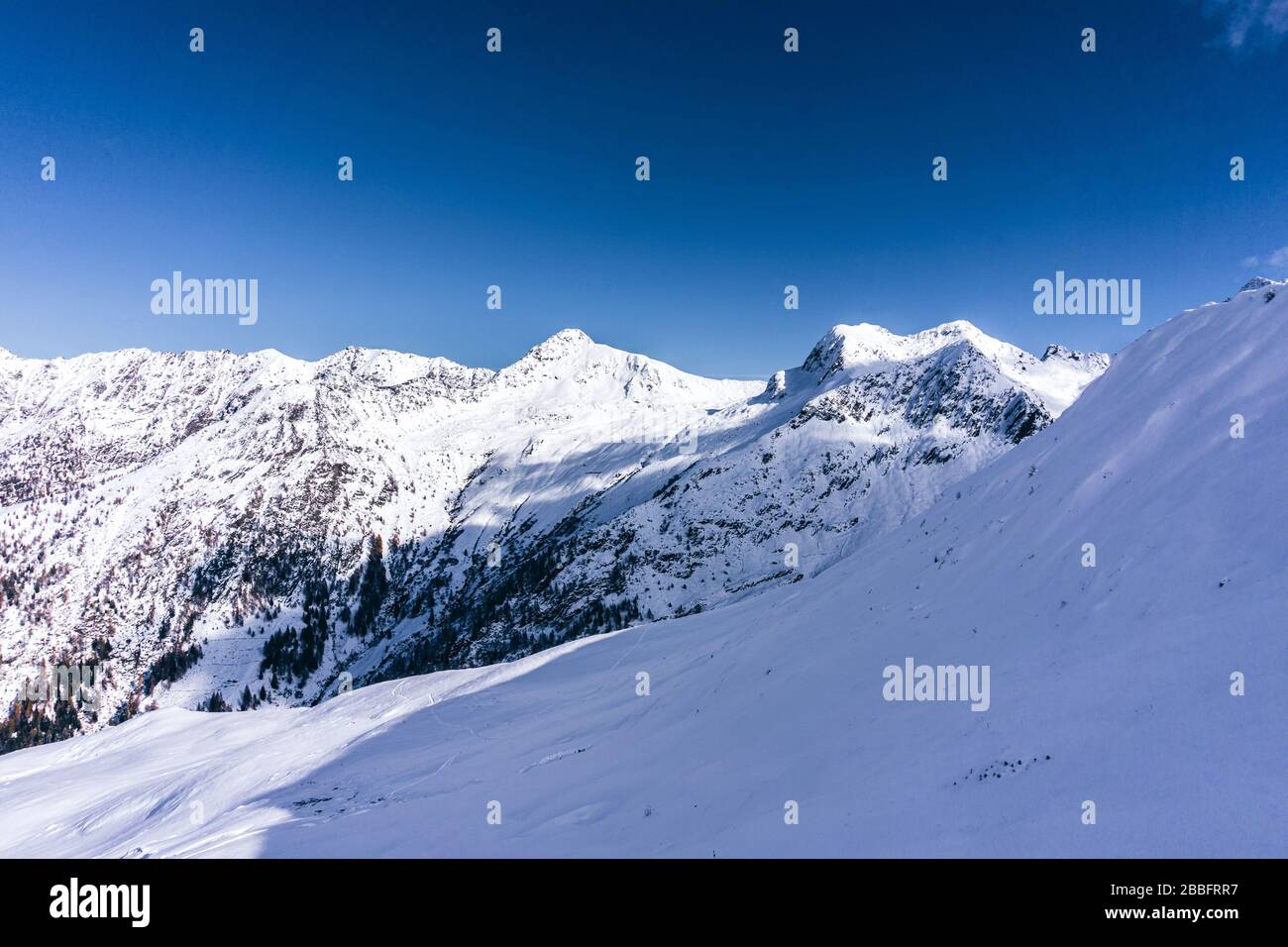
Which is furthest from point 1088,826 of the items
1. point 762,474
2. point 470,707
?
point 762,474

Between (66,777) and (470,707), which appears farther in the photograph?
(66,777)

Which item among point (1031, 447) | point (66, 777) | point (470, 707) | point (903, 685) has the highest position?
point (1031, 447)

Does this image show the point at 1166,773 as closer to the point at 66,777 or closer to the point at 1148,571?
the point at 1148,571

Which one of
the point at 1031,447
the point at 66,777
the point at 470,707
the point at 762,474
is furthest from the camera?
the point at 762,474

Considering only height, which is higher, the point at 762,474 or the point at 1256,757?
the point at 762,474
